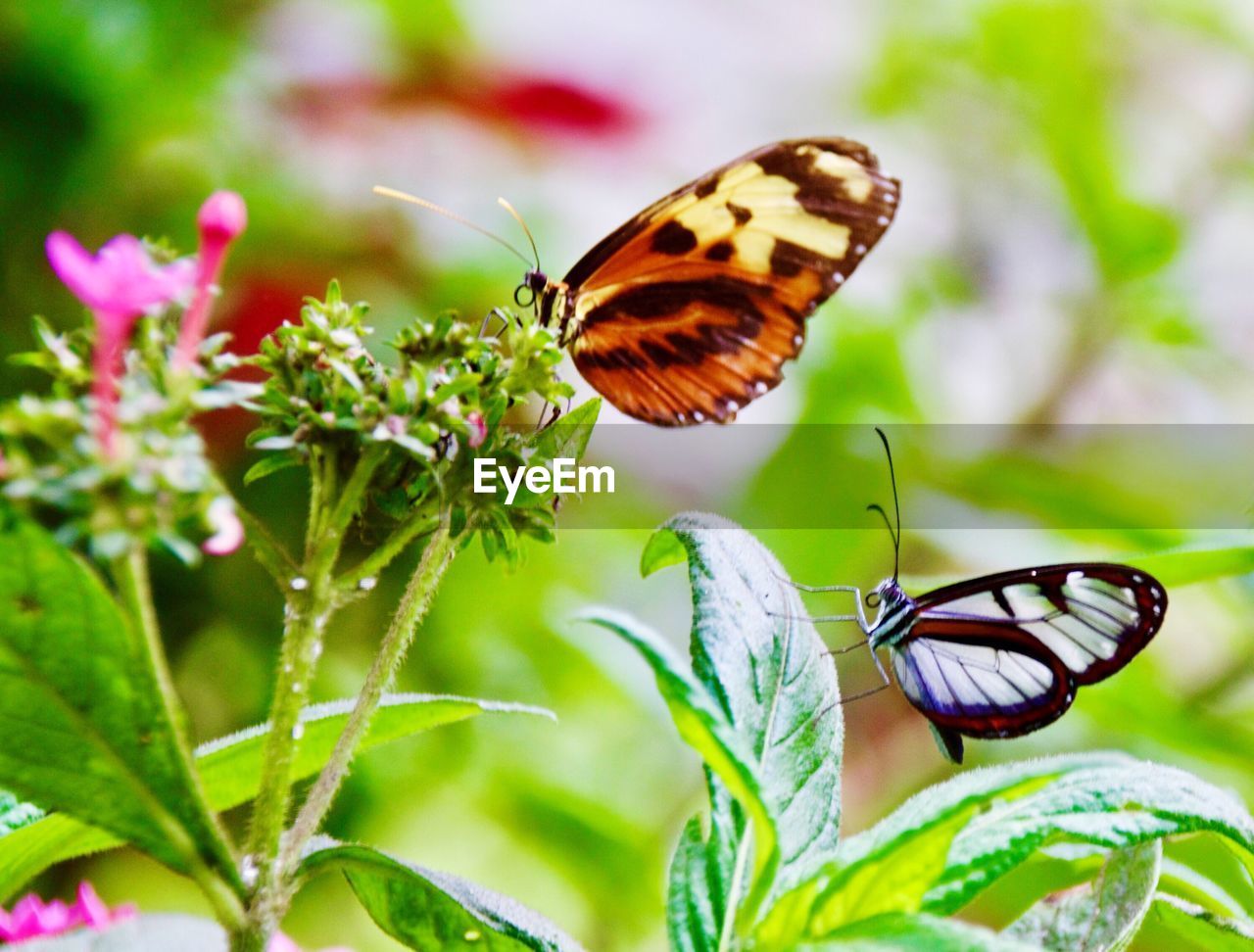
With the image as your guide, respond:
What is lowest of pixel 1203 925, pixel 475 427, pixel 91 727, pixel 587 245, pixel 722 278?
pixel 1203 925

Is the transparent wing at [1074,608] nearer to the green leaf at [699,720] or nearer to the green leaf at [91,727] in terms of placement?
the green leaf at [699,720]

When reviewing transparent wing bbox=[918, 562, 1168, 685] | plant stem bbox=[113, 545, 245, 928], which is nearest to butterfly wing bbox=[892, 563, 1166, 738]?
transparent wing bbox=[918, 562, 1168, 685]

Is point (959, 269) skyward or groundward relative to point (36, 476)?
skyward

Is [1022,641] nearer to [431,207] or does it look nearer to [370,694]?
[370,694]

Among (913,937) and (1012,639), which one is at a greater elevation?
(1012,639)

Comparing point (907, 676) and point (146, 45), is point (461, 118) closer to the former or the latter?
point (146, 45)

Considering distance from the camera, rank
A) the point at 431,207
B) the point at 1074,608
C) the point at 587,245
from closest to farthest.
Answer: the point at 1074,608 < the point at 431,207 < the point at 587,245

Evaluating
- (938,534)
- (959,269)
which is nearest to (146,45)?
(938,534)

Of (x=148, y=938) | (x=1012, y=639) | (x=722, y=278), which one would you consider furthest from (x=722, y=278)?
(x=148, y=938)
